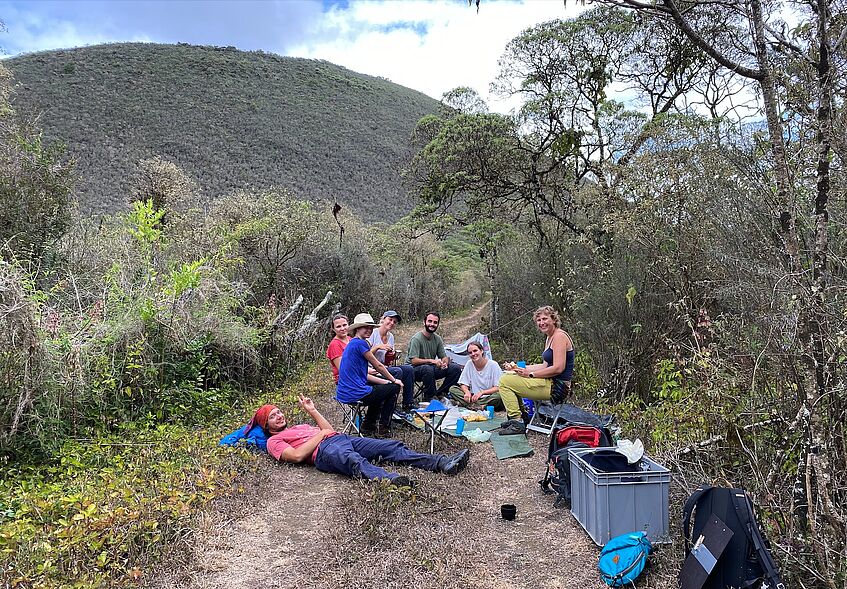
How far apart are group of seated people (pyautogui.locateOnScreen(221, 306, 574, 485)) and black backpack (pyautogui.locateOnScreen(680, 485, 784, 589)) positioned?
2029mm

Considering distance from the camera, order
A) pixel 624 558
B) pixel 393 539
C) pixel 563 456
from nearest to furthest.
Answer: pixel 624 558, pixel 393 539, pixel 563 456

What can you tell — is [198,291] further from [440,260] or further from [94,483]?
[440,260]

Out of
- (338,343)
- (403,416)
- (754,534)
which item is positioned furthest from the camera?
(338,343)

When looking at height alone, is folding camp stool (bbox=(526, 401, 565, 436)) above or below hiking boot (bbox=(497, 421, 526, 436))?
above

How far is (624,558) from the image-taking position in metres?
2.96

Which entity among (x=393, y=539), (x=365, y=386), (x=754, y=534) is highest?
(x=754, y=534)

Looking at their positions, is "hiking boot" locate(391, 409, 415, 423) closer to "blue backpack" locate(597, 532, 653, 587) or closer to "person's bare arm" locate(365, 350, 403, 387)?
"person's bare arm" locate(365, 350, 403, 387)

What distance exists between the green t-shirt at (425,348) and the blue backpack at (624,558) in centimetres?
412

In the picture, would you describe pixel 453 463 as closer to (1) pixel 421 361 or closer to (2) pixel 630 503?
(2) pixel 630 503

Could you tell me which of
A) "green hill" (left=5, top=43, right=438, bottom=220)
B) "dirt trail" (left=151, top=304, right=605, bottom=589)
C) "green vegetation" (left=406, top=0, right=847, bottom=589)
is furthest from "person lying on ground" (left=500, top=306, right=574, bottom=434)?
"green hill" (left=5, top=43, right=438, bottom=220)

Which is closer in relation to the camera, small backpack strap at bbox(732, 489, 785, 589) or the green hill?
small backpack strap at bbox(732, 489, 785, 589)

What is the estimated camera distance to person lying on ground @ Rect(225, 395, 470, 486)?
4.48 m

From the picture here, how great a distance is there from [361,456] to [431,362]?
2426 mm

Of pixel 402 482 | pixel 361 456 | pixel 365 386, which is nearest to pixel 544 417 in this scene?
pixel 365 386
